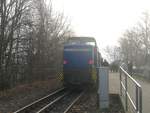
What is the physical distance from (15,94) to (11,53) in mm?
8707

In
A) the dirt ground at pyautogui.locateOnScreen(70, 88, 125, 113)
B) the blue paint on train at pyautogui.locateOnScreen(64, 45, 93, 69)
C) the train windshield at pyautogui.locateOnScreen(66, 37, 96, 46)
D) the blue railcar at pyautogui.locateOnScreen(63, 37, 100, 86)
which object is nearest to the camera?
the dirt ground at pyautogui.locateOnScreen(70, 88, 125, 113)

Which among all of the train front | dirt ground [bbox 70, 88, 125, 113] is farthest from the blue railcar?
dirt ground [bbox 70, 88, 125, 113]

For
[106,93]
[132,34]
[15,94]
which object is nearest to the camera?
[106,93]

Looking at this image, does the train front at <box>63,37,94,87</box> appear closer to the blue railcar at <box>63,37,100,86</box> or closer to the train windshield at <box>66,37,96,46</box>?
the blue railcar at <box>63,37,100,86</box>

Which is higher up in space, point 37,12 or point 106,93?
point 37,12

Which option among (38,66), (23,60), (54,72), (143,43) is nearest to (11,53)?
(23,60)

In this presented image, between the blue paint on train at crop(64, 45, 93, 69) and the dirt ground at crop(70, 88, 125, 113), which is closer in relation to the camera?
the dirt ground at crop(70, 88, 125, 113)

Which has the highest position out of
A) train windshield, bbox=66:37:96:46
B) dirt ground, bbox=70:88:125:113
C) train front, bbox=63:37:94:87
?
train windshield, bbox=66:37:96:46

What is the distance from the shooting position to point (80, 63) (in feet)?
79.4

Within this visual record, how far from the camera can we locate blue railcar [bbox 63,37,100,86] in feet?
→ 77.7

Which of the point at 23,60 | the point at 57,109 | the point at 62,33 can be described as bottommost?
the point at 57,109

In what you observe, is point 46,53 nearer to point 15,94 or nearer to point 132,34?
point 15,94

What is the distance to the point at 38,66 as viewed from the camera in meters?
32.1

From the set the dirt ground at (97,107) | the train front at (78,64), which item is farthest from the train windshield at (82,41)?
the dirt ground at (97,107)
